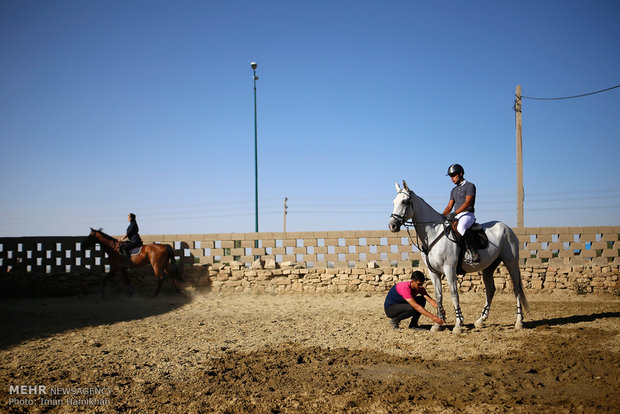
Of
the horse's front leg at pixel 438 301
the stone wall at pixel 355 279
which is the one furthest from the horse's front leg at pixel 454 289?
the stone wall at pixel 355 279

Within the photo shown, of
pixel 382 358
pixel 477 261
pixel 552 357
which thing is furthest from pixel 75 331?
pixel 552 357

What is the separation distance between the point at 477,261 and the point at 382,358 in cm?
274

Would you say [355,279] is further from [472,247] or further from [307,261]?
[472,247]

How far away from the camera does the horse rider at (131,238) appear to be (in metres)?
12.2

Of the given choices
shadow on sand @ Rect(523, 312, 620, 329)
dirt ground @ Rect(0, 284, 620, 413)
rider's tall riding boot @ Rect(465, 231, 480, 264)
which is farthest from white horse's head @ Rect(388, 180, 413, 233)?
shadow on sand @ Rect(523, 312, 620, 329)

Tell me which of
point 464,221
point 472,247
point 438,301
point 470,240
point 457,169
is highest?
point 457,169

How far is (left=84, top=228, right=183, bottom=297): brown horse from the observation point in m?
12.1

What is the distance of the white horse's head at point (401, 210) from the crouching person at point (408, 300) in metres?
0.88

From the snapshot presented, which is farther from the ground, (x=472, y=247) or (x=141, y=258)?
(x=472, y=247)

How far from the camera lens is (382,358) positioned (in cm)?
542

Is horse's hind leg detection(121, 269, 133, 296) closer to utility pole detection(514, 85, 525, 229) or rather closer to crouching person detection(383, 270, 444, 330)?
crouching person detection(383, 270, 444, 330)

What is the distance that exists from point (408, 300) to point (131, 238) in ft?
29.3

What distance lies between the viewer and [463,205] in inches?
273

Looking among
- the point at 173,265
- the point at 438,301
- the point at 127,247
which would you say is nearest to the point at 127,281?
the point at 127,247
